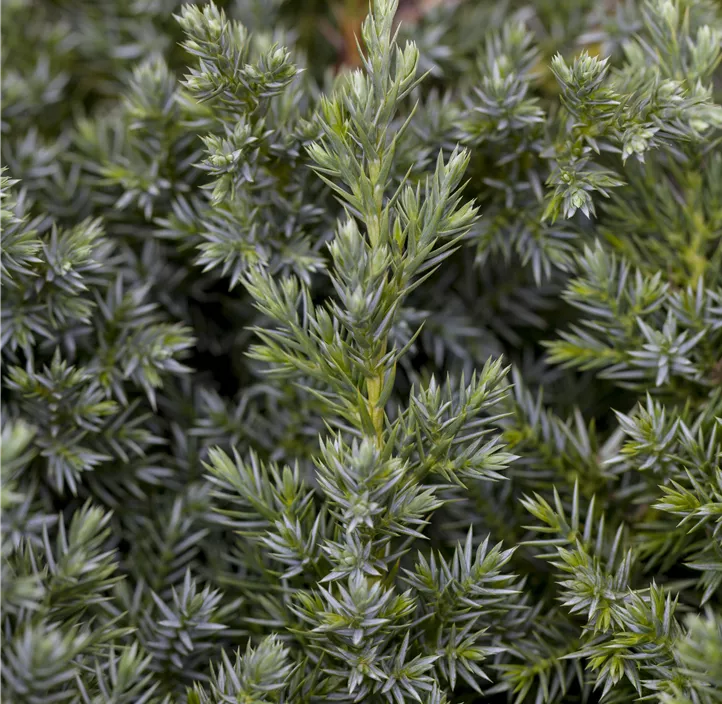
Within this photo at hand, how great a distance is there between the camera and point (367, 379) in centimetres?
75

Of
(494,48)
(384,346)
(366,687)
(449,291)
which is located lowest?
(366,687)

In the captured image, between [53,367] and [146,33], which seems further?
[146,33]

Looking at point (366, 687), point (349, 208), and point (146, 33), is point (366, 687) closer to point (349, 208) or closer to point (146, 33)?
point (349, 208)

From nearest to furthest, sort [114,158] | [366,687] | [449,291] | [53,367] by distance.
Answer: [366,687], [53,367], [114,158], [449,291]

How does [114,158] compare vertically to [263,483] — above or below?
above

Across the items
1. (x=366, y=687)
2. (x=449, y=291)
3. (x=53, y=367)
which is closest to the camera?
(x=366, y=687)

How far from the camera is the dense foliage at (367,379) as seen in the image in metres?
0.73

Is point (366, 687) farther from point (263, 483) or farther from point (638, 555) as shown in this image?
point (638, 555)

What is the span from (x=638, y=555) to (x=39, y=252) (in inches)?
30.8

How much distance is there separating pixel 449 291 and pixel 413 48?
1.36 feet

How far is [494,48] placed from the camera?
1045 mm

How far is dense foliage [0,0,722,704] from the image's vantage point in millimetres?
731

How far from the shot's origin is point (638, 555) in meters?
0.87

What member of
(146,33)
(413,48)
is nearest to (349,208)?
(413,48)
